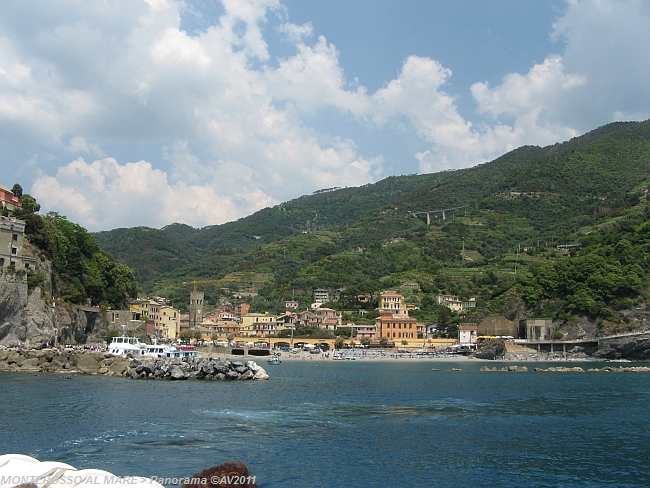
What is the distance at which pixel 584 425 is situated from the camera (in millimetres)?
27172

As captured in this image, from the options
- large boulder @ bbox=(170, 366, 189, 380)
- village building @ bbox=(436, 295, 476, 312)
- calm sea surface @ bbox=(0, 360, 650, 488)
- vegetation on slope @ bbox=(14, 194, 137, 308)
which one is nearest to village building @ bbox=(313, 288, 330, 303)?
village building @ bbox=(436, 295, 476, 312)

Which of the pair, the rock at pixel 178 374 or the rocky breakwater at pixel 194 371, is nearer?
the rock at pixel 178 374

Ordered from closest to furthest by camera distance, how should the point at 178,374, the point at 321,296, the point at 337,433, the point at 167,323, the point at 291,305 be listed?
the point at 337,433 → the point at 178,374 → the point at 167,323 → the point at 291,305 → the point at 321,296

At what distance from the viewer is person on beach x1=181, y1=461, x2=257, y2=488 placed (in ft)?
15.6

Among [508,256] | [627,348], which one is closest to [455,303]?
[508,256]

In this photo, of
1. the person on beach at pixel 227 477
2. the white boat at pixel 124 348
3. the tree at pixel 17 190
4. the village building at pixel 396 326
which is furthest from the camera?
the village building at pixel 396 326

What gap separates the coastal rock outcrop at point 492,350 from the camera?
91875 millimetres

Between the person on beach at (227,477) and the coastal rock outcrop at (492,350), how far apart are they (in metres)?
91.8

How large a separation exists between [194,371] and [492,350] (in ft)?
185

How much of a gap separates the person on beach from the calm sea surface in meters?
12.0

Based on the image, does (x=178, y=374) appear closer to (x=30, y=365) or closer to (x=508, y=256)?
(x=30, y=365)

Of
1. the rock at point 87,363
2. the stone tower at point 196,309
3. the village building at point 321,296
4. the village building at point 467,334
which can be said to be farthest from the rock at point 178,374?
the stone tower at point 196,309

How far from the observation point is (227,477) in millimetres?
4816

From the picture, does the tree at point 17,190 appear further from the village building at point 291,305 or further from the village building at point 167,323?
the village building at point 291,305
